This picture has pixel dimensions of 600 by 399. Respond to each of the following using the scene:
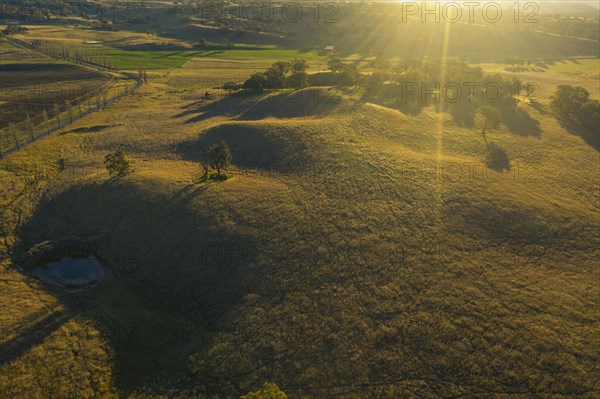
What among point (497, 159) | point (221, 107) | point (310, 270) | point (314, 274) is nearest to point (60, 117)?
point (221, 107)

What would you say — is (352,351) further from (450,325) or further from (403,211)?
(403,211)

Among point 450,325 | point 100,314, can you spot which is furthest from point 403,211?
point 100,314

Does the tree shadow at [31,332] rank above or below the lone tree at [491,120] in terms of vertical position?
below

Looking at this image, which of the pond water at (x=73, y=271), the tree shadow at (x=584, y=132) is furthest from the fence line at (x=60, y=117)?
the tree shadow at (x=584, y=132)

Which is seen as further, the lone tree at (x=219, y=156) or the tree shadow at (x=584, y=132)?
the tree shadow at (x=584, y=132)

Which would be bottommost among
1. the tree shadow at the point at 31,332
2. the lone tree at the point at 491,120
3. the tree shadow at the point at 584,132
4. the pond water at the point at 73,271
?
the tree shadow at the point at 31,332

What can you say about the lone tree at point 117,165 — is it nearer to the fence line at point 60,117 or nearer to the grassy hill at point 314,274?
the grassy hill at point 314,274

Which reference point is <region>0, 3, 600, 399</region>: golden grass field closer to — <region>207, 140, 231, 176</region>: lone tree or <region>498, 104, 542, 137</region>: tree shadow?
<region>207, 140, 231, 176</region>: lone tree
